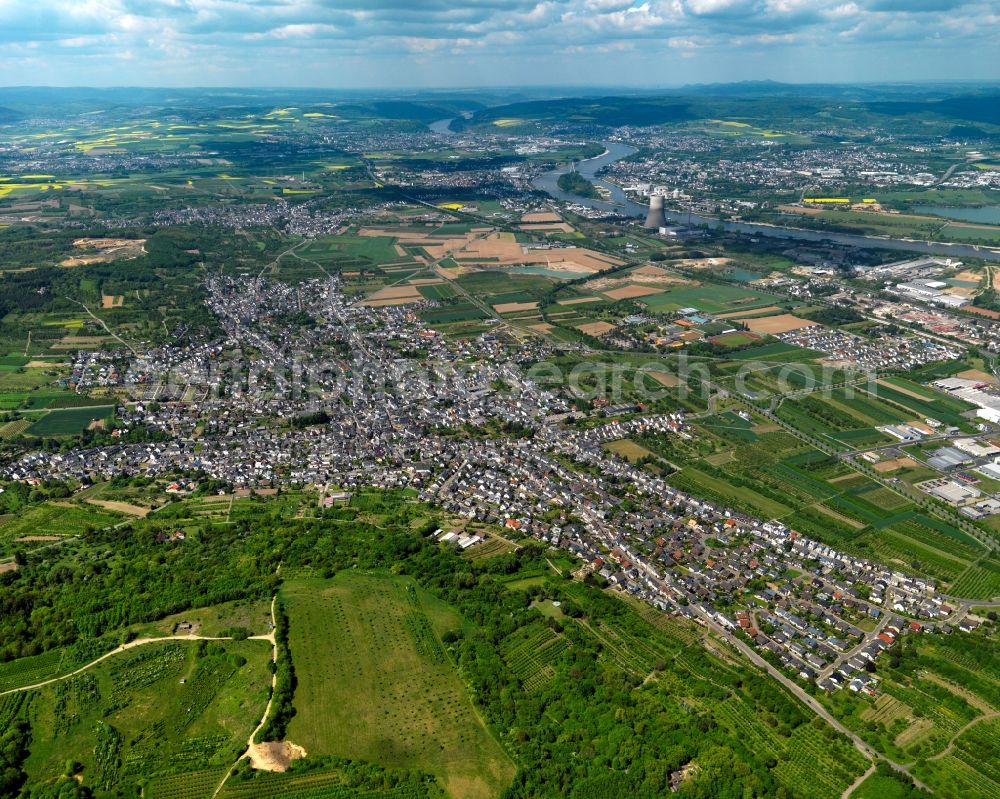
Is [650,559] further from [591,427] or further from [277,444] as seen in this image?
[277,444]

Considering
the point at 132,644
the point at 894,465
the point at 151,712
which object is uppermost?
the point at 894,465

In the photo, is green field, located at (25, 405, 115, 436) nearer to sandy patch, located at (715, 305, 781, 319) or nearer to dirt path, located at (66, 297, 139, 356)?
dirt path, located at (66, 297, 139, 356)

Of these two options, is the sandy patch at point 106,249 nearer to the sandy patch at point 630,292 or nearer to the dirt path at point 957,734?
the sandy patch at point 630,292

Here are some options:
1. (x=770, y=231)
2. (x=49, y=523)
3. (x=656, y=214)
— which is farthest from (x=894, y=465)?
(x=770, y=231)

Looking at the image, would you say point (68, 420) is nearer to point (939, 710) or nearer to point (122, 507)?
point (122, 507)

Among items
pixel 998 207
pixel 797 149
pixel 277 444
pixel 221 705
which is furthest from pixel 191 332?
pixel 797 149

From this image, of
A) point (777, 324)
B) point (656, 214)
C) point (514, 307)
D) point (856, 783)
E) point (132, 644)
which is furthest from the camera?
point (656, 214)
